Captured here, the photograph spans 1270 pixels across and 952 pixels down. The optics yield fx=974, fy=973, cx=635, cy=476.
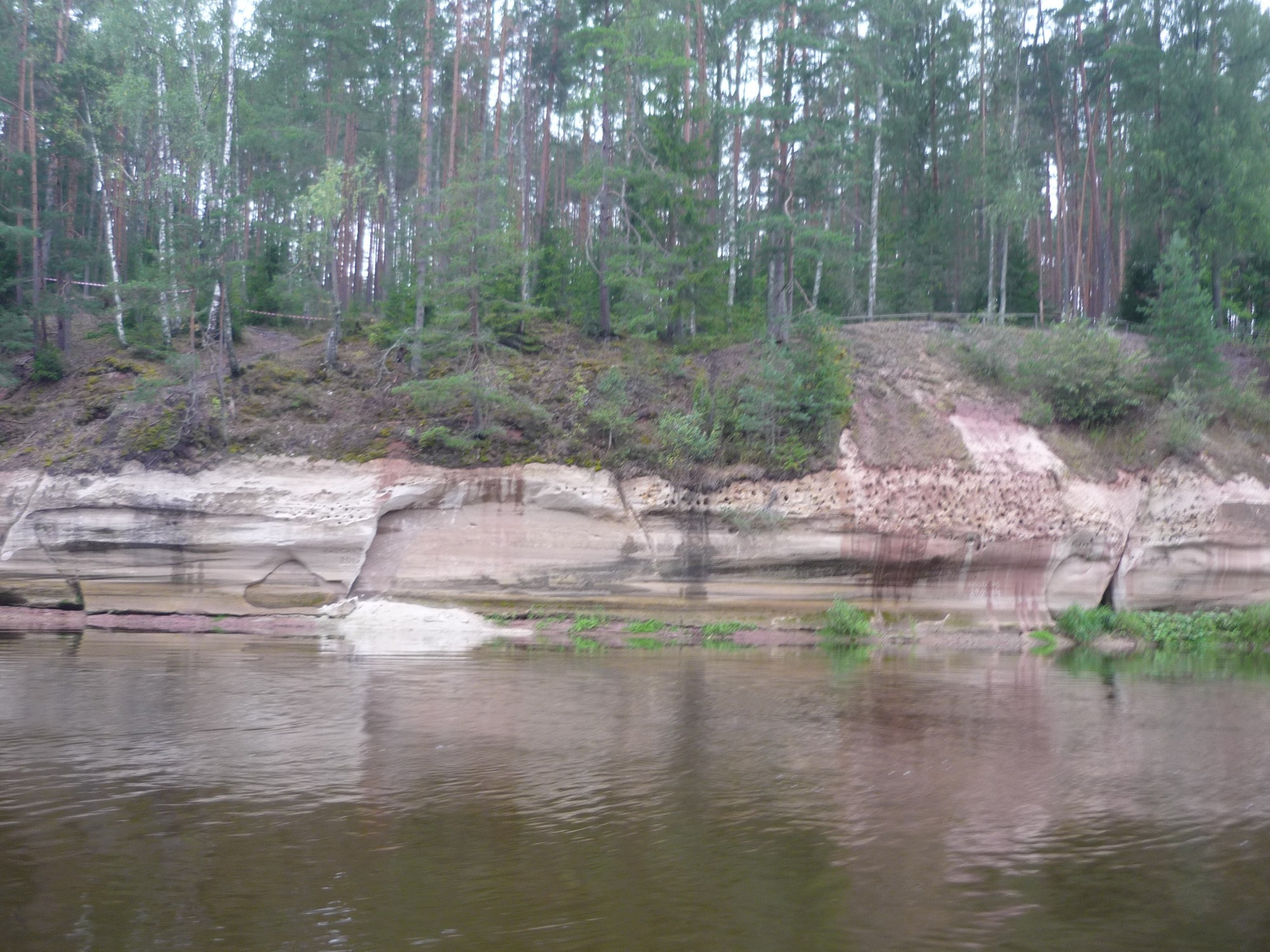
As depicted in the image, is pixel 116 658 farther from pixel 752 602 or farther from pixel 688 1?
pixel 688 1

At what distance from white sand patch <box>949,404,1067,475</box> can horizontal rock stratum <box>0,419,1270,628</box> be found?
0.34 meters

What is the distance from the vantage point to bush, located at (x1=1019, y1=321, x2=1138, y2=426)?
27.1 m

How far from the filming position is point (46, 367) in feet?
92.0

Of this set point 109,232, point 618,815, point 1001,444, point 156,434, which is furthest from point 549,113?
point 618,815

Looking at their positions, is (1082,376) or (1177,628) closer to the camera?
(1177,628)

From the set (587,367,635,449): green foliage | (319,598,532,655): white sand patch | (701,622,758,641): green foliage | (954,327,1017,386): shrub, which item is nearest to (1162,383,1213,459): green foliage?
(954,327,1017,386): shrub

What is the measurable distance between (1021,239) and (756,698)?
1045 inches

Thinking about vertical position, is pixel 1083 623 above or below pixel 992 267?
below

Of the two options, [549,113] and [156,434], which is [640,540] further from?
[549,113]

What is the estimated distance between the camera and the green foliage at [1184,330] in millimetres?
26281

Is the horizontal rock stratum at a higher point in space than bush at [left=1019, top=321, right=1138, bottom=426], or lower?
lower

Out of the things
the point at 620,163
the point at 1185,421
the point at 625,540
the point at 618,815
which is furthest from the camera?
the point at 620,163

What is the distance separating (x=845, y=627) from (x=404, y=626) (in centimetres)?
1056

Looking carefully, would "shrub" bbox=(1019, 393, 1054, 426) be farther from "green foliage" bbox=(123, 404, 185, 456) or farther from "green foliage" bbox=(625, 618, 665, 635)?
"green foliage" bbox=(123, 404, 185, 456)
